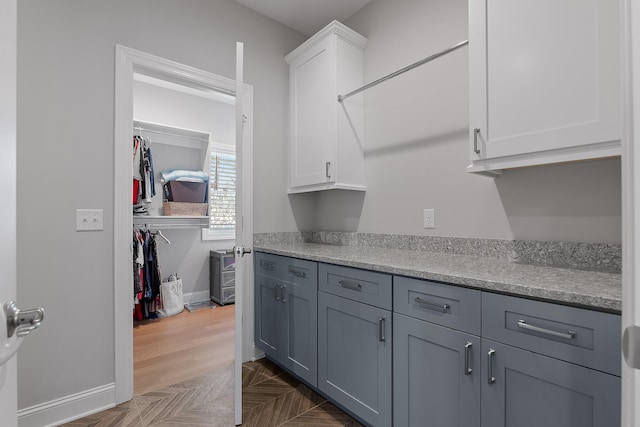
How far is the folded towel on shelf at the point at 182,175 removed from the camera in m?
3.70

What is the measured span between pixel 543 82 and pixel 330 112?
1.38m

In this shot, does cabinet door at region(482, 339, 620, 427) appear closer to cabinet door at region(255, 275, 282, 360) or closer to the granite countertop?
the granite countertop

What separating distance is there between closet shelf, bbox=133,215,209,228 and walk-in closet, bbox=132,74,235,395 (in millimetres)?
11

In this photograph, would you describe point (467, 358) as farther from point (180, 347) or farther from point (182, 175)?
point (182, 175)

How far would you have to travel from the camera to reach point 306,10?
2584mm

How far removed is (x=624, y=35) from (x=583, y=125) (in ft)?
2.97

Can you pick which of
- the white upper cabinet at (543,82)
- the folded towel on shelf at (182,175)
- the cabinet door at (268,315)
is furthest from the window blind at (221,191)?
the white upper cabinet at (543,82)

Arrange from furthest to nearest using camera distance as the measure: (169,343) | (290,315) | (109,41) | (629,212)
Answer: (169,343)
(290,315)
(109,41)
(629,212)

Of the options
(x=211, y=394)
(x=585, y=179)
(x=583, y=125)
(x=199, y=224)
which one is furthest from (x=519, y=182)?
(x=199, y=224)

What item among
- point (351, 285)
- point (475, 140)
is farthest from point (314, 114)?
point (351, 285)

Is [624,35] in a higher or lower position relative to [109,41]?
lower

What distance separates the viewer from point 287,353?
2.15 meters

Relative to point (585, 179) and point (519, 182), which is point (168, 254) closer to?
point (519, 182)

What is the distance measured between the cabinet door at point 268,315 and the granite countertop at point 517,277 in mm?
695
